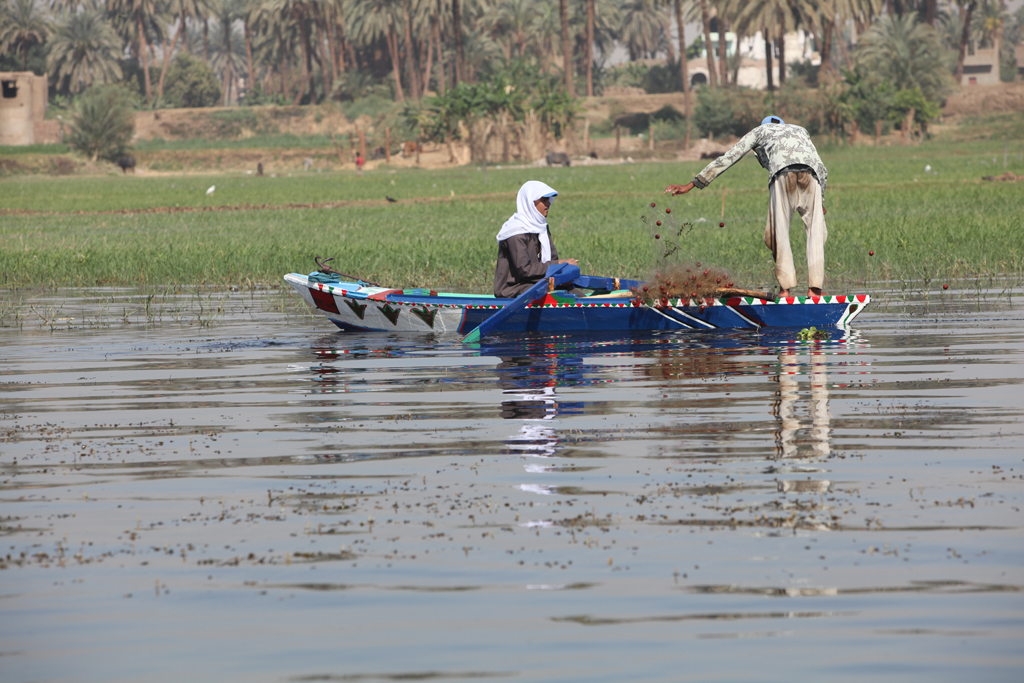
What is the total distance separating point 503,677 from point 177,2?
10514 cm

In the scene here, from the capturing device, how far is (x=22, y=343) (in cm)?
1216

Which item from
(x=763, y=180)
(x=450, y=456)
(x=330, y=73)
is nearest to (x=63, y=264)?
(x=450, y=456)

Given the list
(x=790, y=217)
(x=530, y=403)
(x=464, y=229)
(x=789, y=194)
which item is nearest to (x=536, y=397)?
(x=530, y=403)

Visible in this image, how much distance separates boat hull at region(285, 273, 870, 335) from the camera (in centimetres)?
1135

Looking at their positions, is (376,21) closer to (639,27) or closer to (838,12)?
(838,12)

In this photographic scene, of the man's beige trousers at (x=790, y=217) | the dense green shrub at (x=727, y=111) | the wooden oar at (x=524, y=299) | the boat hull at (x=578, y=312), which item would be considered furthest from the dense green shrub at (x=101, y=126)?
the man's beige trousers at (x=790, y=217)

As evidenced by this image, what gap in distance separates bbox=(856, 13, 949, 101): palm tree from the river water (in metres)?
63.7

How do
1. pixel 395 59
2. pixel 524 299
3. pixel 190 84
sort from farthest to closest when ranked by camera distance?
pixel 190 84 → pixel 395 59 → pixel 524 299

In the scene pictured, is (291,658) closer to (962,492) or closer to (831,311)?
(962,492)

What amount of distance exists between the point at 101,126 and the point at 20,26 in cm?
3132

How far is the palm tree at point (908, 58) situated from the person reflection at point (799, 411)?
203ft

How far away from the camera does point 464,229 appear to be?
24.6 m

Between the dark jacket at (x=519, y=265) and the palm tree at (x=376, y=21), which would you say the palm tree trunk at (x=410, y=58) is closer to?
the palm tree at (x=376, y=21)

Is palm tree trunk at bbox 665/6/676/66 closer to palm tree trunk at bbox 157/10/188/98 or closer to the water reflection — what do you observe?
palm tree trunk at bbox 157/10/188/98
